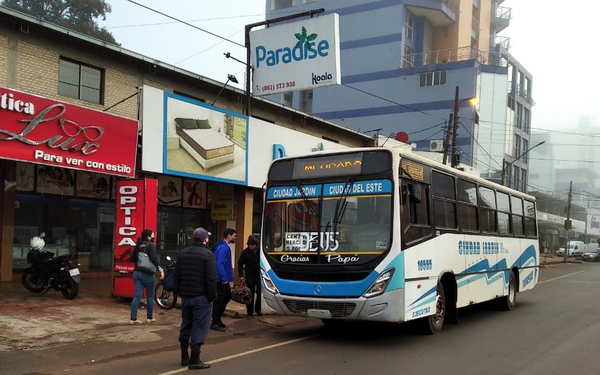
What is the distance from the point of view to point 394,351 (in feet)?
26.8

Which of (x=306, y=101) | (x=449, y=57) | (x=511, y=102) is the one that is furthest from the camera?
(x=306, y=101)

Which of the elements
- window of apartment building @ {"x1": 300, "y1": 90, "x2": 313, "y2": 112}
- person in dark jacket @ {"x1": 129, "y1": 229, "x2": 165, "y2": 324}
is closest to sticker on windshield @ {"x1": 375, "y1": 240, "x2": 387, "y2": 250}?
person in dark jacket @ {"x1": 129, "y1": 229, "x2": 165, "y2": 324}

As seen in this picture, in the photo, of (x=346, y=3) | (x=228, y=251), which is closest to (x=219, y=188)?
(x=228, y=251)

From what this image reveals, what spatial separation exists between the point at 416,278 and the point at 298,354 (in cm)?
226

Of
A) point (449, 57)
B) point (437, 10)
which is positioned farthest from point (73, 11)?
point (449, 57)

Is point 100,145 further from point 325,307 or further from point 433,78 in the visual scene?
point 433,78

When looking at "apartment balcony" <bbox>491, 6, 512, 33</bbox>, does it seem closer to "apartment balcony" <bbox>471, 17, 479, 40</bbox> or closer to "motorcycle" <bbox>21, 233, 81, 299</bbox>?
"apartment balcony" <bbox>471, 17, 479, 40</bbox>

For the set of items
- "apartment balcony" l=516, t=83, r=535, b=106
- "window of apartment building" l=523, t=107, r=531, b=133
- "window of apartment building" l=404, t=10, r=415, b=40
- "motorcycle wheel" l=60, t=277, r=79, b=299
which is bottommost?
"motorcycle wheel" l=60, t=277, r=79, b=299

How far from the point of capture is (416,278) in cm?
865

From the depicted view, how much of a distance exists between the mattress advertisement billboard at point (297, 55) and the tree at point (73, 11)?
89.8 feet

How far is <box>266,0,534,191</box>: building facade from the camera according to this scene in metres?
46.3

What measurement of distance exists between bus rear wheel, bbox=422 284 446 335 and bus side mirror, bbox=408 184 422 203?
1.83m

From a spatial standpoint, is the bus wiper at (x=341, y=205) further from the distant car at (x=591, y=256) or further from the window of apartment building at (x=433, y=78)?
the distant car at (x=591, y=256)

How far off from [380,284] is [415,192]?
1.75 metres
